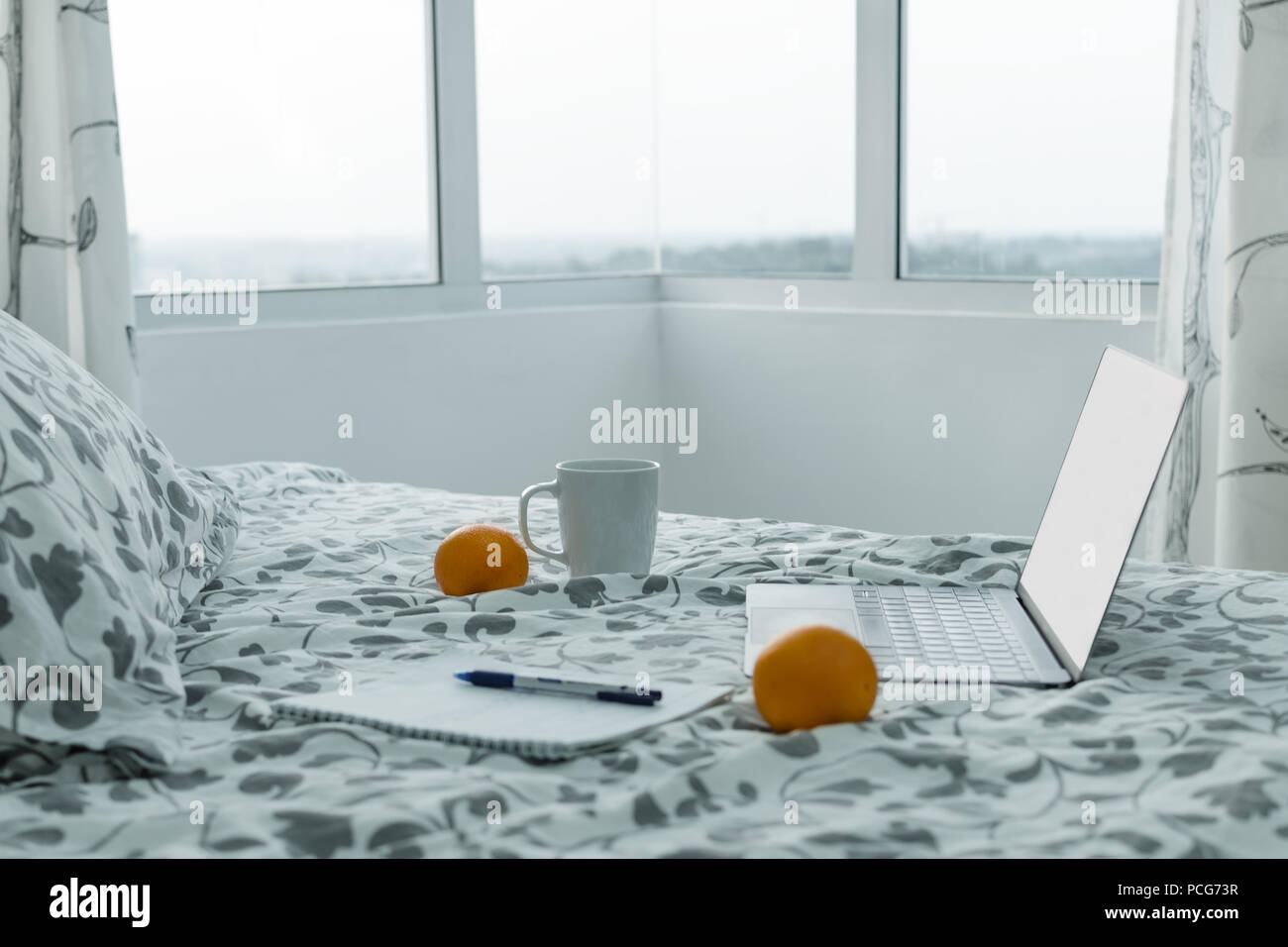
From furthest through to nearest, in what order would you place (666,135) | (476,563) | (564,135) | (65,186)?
(666,135) < (564,135) < (65,186) < (476,563)

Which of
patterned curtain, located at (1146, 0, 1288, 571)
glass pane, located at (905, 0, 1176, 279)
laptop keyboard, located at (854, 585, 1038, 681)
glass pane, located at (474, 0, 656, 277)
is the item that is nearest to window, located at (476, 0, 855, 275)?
glass pane, located at (474, 0, 656, 277)

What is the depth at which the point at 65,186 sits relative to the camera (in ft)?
6.60

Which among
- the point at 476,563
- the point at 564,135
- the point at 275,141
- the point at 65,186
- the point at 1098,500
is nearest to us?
the point at 1098,500

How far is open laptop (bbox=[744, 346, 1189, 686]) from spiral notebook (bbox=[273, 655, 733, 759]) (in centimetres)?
11

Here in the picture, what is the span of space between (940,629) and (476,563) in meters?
0.36

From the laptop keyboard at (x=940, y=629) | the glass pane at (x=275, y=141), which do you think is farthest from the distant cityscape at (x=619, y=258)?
the laptop keyboard at (x=940, y=629)

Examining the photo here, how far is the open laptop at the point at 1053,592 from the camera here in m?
0.88

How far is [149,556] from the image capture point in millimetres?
996

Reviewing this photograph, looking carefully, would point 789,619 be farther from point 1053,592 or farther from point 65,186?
point 65,186

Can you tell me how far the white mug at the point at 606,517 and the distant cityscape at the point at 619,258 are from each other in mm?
1532

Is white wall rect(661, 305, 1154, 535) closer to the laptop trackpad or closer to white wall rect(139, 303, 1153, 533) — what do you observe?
white wall rect(139, 303, 1153, 533)

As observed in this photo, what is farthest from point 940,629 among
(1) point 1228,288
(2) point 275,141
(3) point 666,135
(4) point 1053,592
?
(3) point 666,135
